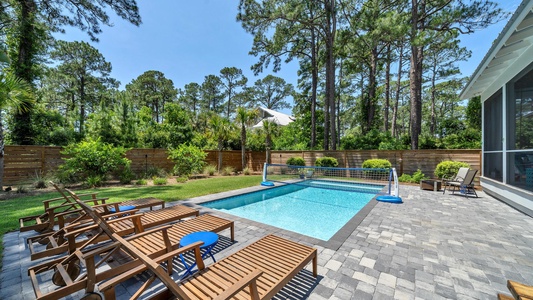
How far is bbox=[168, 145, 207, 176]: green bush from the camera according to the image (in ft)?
42.7

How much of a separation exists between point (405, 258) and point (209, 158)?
14.7 meters

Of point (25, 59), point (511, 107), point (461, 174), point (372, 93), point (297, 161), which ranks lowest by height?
point (461, 174)

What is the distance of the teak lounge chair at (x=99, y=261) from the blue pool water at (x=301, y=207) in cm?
248

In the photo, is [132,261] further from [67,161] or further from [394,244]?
[67,161]

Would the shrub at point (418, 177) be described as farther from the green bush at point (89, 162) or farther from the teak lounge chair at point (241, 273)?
the green bush at point (89, 162)

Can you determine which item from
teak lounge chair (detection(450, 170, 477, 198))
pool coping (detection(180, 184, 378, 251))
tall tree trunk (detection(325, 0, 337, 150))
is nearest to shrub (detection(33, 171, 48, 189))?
pool coping (detection(180, 184, 378, 251))

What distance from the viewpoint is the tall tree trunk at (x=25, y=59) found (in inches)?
394

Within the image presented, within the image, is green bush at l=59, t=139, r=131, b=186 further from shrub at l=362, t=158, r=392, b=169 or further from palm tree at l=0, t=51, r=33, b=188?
shrub at l=362, t=158, r=392, b=169

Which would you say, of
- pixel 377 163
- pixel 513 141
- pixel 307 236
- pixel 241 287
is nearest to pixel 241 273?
pixel 241 287

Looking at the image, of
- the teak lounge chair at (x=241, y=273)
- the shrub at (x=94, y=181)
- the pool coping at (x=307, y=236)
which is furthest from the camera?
the shrub at (x=94, y=181)

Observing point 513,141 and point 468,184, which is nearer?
point 513,141

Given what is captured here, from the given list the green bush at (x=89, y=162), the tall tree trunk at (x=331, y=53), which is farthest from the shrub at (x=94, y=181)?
the tall tree trunk at (x=331, y=53)

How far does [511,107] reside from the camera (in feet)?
20.5

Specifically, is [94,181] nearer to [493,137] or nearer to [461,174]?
[461,174]
